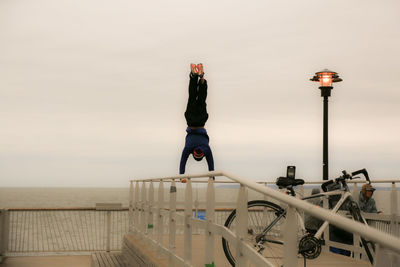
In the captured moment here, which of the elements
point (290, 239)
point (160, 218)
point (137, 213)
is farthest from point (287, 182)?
point (137, 213)

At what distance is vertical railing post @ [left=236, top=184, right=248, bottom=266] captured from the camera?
4.27 m

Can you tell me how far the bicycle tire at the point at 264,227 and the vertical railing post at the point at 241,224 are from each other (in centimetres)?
82

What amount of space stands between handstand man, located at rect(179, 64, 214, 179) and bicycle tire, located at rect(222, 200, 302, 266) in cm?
271

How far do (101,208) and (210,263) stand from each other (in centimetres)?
1045

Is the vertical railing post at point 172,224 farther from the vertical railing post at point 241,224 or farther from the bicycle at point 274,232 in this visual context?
the vertical railing post at point 241,224

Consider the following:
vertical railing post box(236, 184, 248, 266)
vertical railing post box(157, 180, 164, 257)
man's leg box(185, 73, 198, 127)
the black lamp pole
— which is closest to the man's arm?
man's leg box(185, 73, 198, 127)

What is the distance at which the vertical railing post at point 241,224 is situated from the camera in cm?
427

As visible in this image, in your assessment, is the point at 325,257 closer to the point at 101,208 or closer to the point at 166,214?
the point at 166,214

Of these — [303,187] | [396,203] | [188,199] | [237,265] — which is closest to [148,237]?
[303,187]

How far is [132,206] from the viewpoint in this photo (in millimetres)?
12648

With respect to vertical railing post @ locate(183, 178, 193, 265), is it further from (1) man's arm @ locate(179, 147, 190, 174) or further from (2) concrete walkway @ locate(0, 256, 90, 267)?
(2) concrete walkway @ locate(0, 256, 90, 267)

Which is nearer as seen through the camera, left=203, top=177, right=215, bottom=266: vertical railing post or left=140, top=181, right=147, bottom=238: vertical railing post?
left=203, top=177, right=215, bottom=266: vertical railing post

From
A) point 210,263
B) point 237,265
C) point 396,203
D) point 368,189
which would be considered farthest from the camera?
point 368,189

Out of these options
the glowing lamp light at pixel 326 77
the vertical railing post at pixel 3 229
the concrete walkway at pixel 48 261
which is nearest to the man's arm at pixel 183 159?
the glowing lamp light at pixel 326 77
